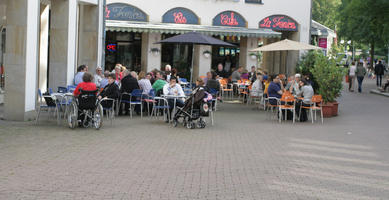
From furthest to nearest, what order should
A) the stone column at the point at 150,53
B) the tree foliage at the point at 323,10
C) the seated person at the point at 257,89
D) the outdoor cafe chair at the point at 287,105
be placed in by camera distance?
the tree foliage at the point at 323,10, the stone column at the point at 150,53, the seated person at the point at 257,89, the outdoor cafe chair at the point at 287,105

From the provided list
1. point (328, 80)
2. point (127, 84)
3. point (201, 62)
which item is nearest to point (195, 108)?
point (127, 84)

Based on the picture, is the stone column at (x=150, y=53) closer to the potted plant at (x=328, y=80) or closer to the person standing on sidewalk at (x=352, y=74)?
the person standing on sidewalk at (x=352, y=74)

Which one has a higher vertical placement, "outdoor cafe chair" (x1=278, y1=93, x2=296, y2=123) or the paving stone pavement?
"outdoor cafe chair" (x1=278, y1=93, x2=296, y2=123)

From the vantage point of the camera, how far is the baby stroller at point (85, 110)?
1335 centimetres

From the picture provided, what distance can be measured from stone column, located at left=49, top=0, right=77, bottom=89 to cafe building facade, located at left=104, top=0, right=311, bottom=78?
908 cm

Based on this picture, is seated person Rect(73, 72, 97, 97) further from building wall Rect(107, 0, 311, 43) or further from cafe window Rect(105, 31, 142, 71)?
cafe window Rect(105, 31, 142, 71)

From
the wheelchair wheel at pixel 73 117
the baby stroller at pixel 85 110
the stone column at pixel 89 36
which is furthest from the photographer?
the stone column at pixel 89 36

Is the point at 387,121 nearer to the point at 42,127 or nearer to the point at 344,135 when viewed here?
the point at 344,135

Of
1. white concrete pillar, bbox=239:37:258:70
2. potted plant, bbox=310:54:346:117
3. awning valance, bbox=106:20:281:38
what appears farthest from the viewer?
white concrete pillar, bbox=239:37:258:70

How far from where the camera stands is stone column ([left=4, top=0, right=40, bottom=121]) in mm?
14383

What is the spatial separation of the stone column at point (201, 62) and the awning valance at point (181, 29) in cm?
127

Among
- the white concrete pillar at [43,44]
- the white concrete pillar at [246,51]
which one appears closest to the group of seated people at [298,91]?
the white concrete pillar at [43,44]

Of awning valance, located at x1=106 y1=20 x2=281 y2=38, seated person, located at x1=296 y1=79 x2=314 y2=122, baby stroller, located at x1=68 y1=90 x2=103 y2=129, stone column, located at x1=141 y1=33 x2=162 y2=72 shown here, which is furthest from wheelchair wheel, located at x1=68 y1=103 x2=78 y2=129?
stone column, located at x1=141 y1=33 x2=162 y2=72

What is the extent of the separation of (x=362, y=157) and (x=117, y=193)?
530 centimetres
